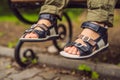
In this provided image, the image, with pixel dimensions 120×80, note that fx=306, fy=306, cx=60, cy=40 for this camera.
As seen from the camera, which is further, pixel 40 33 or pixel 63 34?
pixel 63 34

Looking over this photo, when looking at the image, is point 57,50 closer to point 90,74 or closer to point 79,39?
point 90,74

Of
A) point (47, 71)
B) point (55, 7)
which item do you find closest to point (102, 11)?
point (55, 7)

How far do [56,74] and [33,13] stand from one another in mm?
3087

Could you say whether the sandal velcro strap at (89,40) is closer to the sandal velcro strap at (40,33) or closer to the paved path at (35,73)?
the sandal velcro strap at (40,33)

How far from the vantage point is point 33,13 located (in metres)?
5.85

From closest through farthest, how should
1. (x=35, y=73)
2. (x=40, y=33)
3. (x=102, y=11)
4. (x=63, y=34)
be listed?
1. (x=102, y=11)
2. (x=40, y=33)
3. (x=35, y=73)
4. (x=63, y=34)

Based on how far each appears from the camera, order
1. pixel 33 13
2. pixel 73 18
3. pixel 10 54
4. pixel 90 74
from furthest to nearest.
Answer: pixel 33 13 → pixel 73 18 → pixel 10 54 → pixel 90 74

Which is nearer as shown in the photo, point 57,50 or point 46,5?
point 46,5

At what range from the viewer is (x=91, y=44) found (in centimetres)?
214

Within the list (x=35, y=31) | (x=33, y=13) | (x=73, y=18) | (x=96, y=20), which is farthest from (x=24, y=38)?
(x=33, y=13)

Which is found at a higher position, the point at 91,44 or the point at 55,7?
the point at 55,7

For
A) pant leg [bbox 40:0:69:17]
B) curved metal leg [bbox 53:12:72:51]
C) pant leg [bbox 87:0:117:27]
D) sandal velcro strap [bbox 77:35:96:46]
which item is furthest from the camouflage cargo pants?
curved metal leg [bbox 53:12:72:51]

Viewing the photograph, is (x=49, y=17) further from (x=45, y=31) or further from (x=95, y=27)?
(x=95, y=27)

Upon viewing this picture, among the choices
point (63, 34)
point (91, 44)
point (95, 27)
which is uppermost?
point (95, 27)
